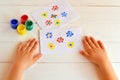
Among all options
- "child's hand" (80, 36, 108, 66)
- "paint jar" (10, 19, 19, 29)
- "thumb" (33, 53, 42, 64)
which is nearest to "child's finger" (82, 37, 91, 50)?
"child's hand" (80, 36, 108, 66)

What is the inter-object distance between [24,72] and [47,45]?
192mm

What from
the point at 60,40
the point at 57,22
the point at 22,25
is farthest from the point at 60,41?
the point at 22,25

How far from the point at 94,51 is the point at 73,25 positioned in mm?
200

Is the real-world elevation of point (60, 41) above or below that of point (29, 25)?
below

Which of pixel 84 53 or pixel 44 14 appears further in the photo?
pixel 44 14

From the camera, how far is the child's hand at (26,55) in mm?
1116

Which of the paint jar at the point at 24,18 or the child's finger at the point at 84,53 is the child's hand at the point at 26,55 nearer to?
the paint jar at the point at 24,18

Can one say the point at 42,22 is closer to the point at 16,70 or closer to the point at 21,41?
the point at 21,41

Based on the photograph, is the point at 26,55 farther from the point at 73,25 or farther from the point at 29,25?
the point at 73,25

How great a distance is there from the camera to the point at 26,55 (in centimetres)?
115

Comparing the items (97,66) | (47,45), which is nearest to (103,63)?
(97,66)

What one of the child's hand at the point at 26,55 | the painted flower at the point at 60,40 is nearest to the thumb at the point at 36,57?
the child's hand at the point at 26,55

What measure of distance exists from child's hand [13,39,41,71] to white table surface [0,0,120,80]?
30 mm

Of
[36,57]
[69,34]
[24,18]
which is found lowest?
[36,57]
